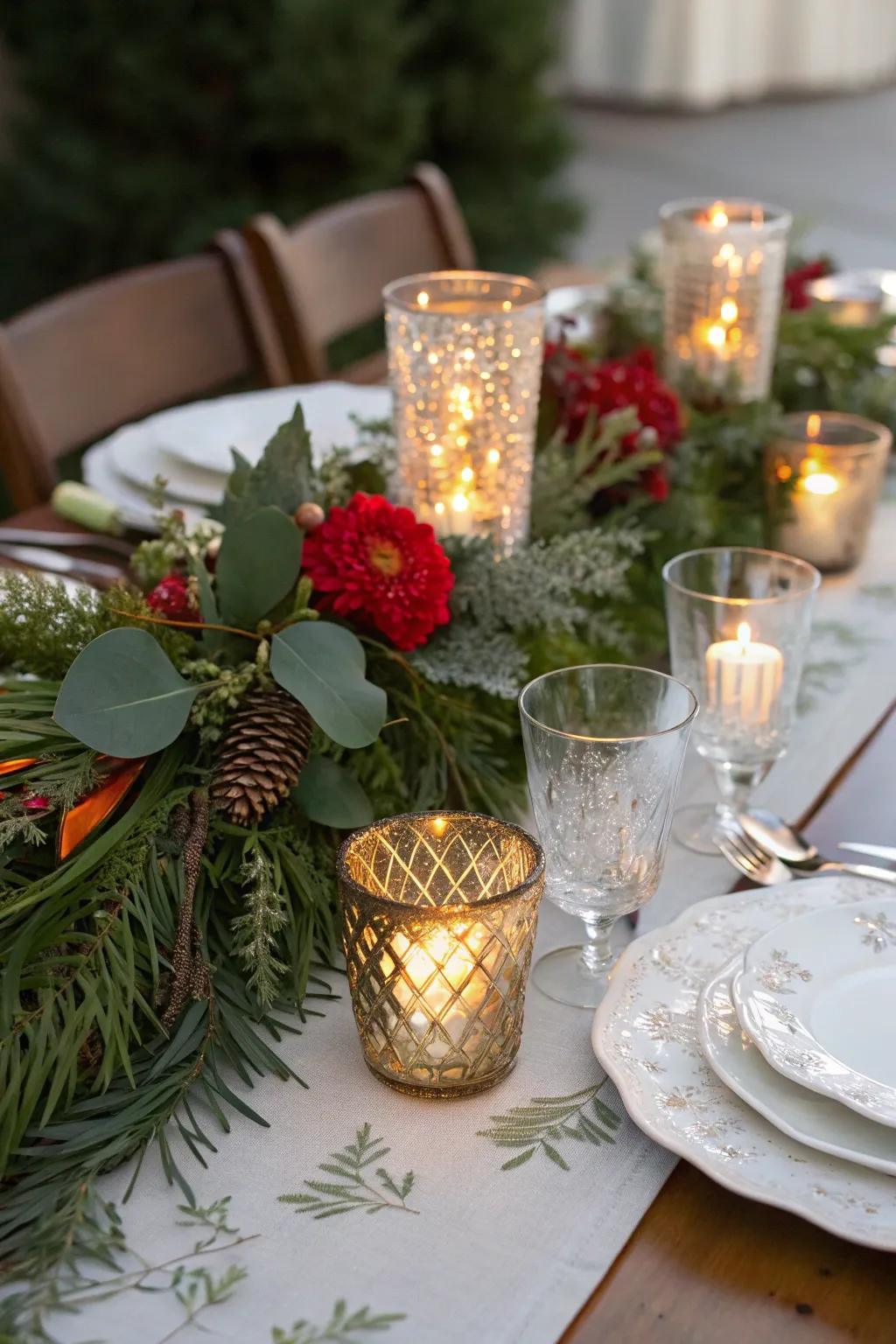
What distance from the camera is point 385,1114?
1.93 ft

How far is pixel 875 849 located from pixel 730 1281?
323 millimetres

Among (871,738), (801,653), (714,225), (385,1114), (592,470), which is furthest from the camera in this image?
(714,225)

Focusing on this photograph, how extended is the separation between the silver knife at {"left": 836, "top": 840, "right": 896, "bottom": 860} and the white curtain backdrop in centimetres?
461

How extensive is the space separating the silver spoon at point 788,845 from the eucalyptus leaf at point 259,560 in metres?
0.29

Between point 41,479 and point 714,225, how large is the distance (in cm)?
67

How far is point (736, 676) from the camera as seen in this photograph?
0.81 m

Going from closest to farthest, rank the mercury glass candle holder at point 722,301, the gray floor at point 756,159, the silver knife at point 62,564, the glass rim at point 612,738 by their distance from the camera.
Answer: the glass rim at point 612,738 → the silver knife at point 62,564 → the mercury glass candle holder at point 722,301 → the gray floor at point 756,159

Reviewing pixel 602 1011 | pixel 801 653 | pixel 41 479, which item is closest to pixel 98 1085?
pixel 602 1011

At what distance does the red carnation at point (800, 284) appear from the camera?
4.86 ft

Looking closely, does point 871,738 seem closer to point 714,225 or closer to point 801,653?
point 801,653

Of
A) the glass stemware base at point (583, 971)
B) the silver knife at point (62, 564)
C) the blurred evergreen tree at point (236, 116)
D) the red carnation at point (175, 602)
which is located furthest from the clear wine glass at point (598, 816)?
the blurred evergreen tree at point (236, 116)

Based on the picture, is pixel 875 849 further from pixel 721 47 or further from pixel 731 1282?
pixel 721 47

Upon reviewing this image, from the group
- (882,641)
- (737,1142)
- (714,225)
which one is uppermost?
(714,225)

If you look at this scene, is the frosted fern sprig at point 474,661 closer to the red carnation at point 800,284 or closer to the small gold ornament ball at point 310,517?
the small gold ornament ball at point 310,517
